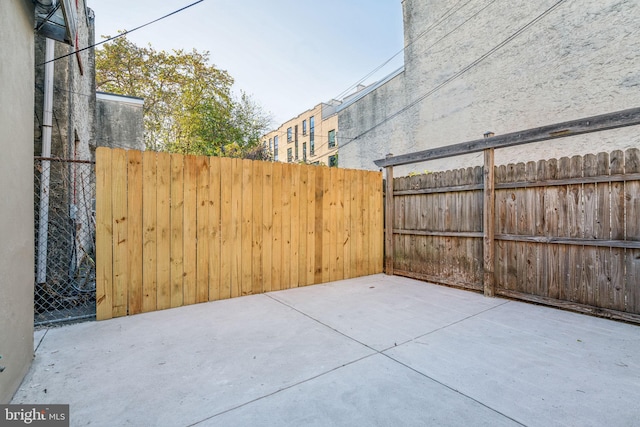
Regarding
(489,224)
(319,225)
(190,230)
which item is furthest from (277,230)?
(489,224)

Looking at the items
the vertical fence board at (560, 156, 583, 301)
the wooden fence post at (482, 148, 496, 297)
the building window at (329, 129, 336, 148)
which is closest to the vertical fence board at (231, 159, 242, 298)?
the wooden fence post at (482, 148, 496, 297)

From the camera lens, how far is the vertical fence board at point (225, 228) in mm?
3506

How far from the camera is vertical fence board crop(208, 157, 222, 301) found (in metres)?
3.44

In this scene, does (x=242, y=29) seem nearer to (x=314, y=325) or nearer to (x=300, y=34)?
(x=300, y=34)

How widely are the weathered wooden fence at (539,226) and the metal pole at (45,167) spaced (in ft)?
14.6

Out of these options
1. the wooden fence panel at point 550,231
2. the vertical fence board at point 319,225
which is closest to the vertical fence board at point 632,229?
the wooden fence panel at point 550,231

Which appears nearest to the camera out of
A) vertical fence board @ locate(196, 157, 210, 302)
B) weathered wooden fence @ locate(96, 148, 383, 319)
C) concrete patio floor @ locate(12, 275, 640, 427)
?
concrete patio floor @ locate(12, 275, 640, 427)

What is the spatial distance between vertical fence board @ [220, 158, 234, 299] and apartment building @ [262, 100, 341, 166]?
501 inches

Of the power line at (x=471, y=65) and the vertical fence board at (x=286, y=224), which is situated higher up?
the power line at (x=471, y=65)

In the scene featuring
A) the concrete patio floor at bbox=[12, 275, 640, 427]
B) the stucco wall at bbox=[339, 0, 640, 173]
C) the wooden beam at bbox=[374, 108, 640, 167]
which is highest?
the stucco wall at bbox=[339, 0, 640, 173]

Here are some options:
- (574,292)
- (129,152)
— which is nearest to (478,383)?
(574,292)

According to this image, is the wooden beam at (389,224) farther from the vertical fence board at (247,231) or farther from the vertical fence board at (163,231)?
the vertical fence board at (163,231)

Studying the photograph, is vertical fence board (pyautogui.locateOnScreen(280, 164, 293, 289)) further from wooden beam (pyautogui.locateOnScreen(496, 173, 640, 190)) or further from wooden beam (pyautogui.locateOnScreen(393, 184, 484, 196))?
wooden beam (pyautogui.locateOnScreen(496, 173, 640, 190))

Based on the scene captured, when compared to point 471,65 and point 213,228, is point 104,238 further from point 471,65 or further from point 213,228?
point 471,65
